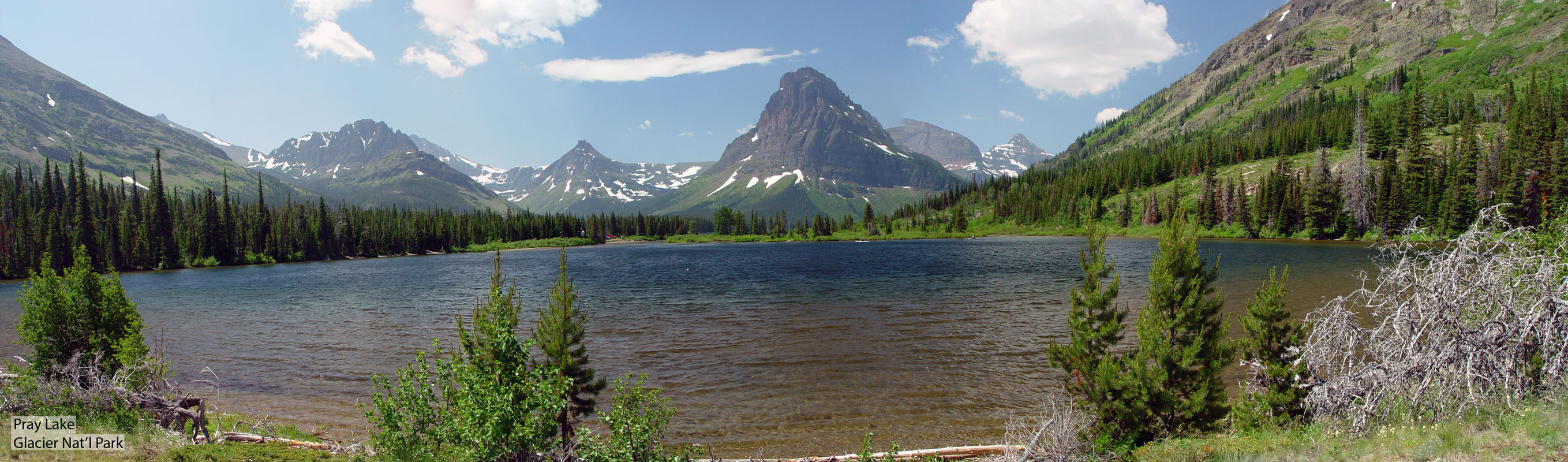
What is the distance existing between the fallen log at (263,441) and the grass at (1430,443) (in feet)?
60.5

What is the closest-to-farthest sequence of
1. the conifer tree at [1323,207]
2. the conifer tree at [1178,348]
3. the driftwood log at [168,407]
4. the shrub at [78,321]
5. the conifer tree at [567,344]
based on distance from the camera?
1. the driftwood log at [168,407]
2. the conifer tree at [1178,348]
3. the conifer tree at [567,344]
4. the shrub at [78,321]
5. the conifer tree at [1323,207]

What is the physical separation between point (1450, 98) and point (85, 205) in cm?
34620

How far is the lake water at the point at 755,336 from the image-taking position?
19.7 metres

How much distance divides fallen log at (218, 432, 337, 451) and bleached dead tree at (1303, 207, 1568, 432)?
2130 cm

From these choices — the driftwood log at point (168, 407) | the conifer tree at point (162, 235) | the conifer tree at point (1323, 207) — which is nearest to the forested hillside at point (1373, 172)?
the conifer tree at point (1323, 207)

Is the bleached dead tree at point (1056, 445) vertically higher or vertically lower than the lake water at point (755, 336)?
higher

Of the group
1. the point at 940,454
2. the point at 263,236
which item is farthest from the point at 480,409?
the point at 263,236

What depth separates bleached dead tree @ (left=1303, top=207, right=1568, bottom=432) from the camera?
34.2ft

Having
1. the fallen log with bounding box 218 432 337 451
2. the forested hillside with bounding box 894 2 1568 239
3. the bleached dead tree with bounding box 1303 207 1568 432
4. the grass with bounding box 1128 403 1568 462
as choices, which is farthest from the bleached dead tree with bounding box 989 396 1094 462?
the forested hillside with bounding box 894 2 1568 239

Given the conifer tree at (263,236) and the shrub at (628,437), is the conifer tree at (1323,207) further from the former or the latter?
the conifer tree at (263,236)

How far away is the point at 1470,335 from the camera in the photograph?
10672 mm

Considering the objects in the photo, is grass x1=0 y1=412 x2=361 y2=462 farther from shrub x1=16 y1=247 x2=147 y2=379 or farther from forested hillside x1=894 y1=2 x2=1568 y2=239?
forested hillside x1=894 y1=2 x2=1568 y2=239

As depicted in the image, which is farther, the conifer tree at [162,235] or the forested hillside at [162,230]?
the conifer tree at [162,235]

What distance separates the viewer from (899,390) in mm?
22156
